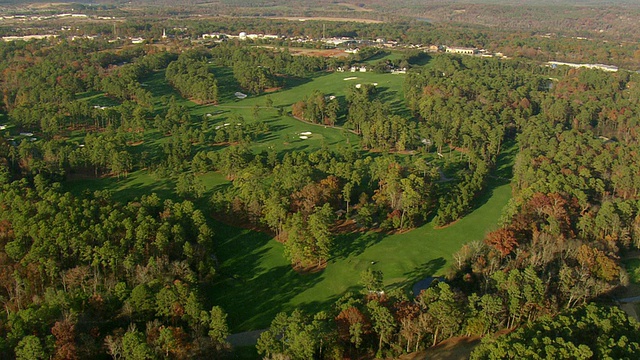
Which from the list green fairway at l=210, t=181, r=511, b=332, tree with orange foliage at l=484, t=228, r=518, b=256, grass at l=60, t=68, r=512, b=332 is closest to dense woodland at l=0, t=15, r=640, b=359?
tree with orange foliage at l=484, t=228, r=518, b=256

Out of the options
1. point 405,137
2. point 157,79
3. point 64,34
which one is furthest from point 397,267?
point 64,34

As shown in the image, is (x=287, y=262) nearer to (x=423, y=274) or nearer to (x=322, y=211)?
(x=322, y=211)

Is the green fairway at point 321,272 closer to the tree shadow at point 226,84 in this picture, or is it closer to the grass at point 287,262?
the grass at point 287,262

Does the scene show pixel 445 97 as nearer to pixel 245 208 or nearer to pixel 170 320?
pixel 245 208

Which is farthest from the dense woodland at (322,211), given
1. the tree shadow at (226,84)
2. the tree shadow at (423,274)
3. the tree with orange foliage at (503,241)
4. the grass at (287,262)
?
the tree shadow at (226,84)

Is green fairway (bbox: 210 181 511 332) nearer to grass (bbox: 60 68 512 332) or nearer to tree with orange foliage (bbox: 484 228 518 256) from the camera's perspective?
grass (bbox: 60 68 512 332)

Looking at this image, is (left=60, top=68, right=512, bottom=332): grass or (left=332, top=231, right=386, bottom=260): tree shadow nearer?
(left=60, top=68, right=512, bottom=332): grass
